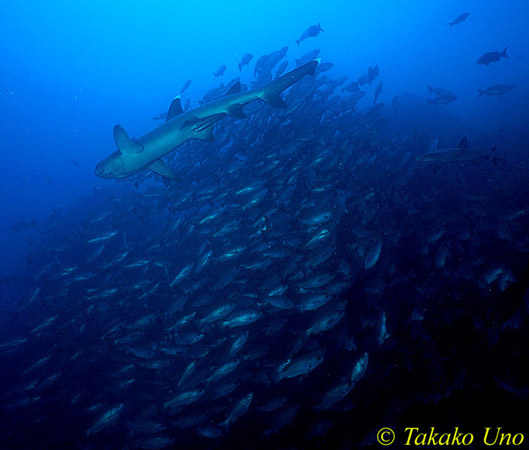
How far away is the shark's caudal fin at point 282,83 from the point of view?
583 cm

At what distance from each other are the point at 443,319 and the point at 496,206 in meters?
4.81

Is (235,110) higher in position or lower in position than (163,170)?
higher

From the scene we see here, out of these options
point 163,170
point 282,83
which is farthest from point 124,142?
point 282,83

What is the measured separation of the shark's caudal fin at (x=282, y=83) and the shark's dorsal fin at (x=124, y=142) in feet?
9.65

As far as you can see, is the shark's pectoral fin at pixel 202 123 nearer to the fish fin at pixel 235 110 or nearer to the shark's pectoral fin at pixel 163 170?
the fish fin at pixel 235 110

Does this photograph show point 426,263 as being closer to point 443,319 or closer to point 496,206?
point 443,319

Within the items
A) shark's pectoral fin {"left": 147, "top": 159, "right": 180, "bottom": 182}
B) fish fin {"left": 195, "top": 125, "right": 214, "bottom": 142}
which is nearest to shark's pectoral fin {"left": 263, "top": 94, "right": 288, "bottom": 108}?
fish fin {"left": 195, "top": 125, "right": 214, "bottom": 142}

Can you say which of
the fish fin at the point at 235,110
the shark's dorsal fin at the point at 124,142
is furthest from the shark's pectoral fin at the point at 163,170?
the fish fin at the point at 235,110

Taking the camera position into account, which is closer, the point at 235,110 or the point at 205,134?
the point at 235,110

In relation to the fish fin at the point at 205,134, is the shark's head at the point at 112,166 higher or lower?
higher

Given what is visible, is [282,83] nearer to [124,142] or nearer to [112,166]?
[124,142]

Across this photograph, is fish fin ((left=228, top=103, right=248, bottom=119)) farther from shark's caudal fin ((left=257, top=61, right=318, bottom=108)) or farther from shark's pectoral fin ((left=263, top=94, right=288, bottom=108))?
shark's pectoral fin ((left=263, top=94, right=288, bottom=108))

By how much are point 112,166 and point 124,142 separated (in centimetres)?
77

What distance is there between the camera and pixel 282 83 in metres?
6.18
